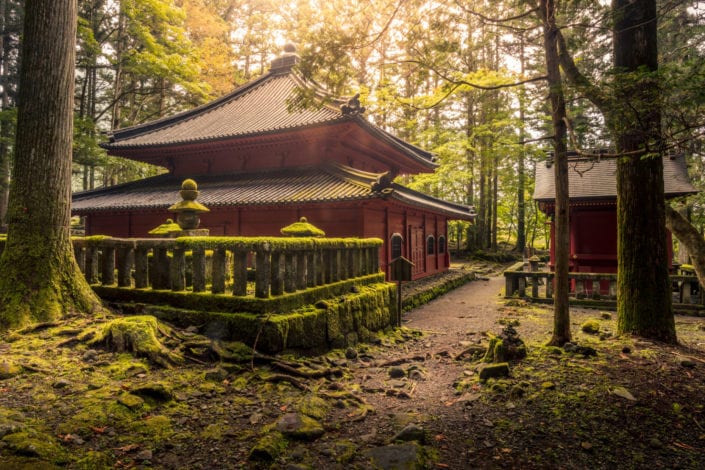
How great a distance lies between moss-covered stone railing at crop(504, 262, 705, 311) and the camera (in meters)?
10.8

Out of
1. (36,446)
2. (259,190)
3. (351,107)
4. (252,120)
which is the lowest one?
(36,446)

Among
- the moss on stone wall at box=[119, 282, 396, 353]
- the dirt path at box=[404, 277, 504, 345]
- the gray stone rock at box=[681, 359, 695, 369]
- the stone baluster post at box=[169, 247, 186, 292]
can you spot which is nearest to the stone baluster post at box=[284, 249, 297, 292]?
the moss on stone wall at box=[119, 282, 396, 353]

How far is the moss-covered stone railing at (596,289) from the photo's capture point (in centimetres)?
1082

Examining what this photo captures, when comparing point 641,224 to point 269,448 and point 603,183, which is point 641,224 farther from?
point 603,183

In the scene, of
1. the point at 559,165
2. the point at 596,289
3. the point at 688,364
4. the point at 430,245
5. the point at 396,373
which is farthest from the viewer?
the point at 430,245

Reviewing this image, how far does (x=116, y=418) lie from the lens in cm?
329

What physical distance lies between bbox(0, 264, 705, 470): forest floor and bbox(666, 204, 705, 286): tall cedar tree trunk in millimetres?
1485

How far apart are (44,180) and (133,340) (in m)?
2.80

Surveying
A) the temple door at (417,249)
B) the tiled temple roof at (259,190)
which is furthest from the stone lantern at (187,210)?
the temple door at (417,249)

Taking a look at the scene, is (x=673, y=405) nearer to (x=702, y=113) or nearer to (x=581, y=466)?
(x=581, y=466)

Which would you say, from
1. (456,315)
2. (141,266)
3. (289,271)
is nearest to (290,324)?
(289,271)

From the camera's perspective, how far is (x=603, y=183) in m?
13.2

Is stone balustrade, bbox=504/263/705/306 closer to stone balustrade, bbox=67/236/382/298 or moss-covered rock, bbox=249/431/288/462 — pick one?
stone balustrade, bbox=67/236/382/298

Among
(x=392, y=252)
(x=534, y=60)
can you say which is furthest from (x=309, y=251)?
(x=534, y=60)
